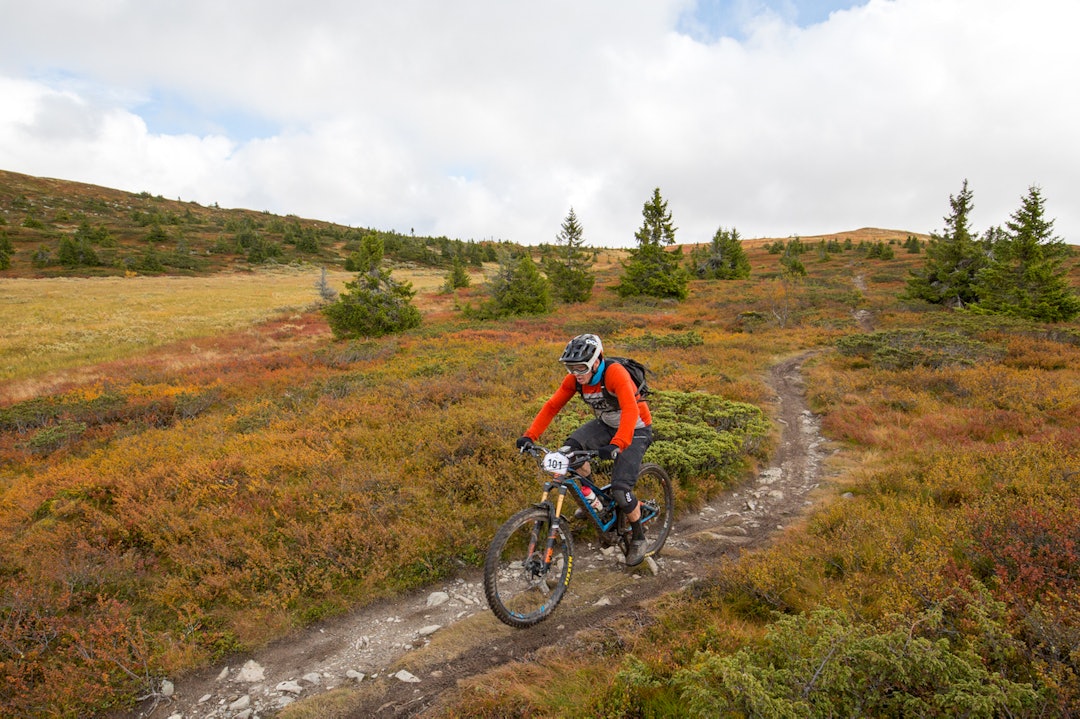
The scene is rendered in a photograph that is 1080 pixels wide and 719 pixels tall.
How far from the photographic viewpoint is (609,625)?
4.98 metres

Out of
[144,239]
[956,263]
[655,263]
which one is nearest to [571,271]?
[655,263]

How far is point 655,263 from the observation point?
132 ft

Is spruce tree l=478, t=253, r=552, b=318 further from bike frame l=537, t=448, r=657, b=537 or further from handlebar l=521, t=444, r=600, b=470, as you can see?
handlebar l=521, t=444, r=600, b=470

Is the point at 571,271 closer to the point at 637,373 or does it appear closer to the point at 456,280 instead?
the point at 456,280

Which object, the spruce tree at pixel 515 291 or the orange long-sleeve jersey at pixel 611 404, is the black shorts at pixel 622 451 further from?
the spruce tree at pixel 515 291

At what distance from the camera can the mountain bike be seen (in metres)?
4.84

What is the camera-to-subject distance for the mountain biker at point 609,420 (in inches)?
205

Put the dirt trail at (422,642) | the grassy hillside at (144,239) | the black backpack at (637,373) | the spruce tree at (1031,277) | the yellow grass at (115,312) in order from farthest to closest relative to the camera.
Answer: the grassy hillside at (144,239) < the yellow grass at (115,312) < the spruce tree at (1031,277) < the black backpack at (637,373) < the dirt trail at (422,642)

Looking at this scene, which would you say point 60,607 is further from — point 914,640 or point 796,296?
point 796,296

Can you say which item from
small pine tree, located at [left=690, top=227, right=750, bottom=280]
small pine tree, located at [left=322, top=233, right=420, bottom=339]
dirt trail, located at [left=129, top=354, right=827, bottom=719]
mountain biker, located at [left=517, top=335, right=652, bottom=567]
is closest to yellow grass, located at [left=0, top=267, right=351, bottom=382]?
small pine tree, located at [left=322, top=233, right=420, bottom=339]

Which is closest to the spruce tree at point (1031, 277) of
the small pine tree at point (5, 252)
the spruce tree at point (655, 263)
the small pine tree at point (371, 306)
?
the spruce tree at point (655, 263)

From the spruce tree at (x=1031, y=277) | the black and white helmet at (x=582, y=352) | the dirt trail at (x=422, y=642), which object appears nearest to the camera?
the dirt trail at (x=422, y=642)

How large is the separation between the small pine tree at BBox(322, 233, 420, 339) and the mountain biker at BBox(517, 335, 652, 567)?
954 inches

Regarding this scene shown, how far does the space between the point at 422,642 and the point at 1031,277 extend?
3293 cm
